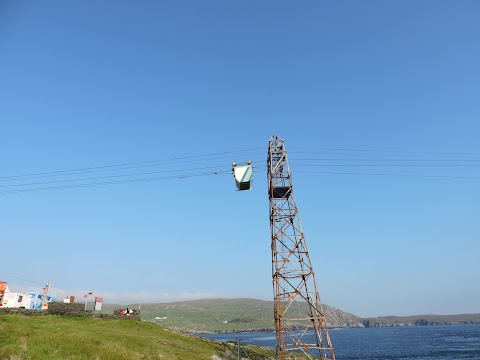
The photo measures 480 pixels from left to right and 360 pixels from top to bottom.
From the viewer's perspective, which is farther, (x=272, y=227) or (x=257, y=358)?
(x=257, y=358)

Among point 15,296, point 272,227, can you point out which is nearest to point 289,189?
point 272,227

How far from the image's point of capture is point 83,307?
5472 cm

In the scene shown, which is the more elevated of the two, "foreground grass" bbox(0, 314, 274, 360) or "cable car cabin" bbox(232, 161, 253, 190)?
"cable car cabin" bbox(232, 161, 253, 190)

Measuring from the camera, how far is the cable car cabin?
40.8m

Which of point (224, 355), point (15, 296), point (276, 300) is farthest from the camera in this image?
point (15, 296)

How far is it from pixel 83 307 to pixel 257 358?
29577mm

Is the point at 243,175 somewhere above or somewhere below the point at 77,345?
above

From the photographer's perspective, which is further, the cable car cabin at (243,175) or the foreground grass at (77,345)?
the cable car cabin at (243,175)

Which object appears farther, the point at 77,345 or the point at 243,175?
the point at 243,175

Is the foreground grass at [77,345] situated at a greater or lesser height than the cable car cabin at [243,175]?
lesser

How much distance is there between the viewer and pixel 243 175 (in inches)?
1606

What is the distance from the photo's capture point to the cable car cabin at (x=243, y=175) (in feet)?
134

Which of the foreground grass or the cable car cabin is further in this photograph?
the cable car cabin

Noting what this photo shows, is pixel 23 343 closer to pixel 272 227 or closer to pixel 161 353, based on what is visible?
pixel 161 353
